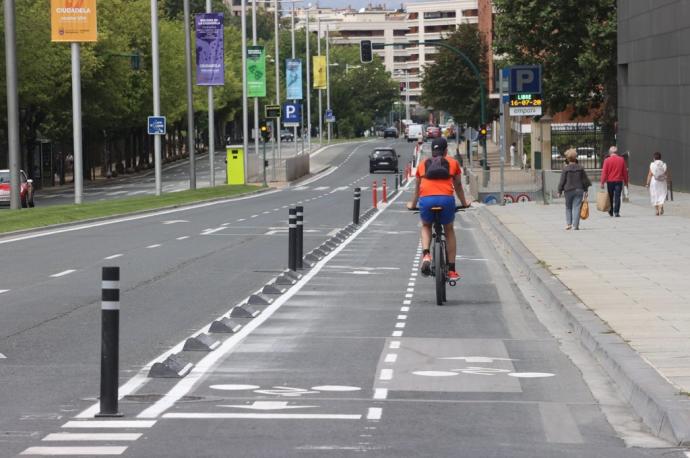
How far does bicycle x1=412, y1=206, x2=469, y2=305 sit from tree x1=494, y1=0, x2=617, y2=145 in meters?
59.0

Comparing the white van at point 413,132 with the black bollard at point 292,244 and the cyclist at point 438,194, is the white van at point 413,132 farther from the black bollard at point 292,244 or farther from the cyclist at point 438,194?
the cyclist at point 438,194

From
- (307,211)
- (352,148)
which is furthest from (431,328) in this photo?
(352,148)

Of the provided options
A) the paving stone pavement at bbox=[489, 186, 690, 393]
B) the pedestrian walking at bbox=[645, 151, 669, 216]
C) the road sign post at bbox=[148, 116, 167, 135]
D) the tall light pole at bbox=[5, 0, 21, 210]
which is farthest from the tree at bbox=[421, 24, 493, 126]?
the pedestrian walking at bbox=[645, 151, 669, 216]

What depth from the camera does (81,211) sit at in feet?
156

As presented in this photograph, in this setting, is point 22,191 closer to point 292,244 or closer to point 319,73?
point 292,244

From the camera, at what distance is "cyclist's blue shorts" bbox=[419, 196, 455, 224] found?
19.6 meters

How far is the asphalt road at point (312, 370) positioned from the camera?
31.4 feet

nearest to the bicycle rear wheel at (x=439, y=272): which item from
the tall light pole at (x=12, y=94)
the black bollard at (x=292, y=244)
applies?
the black bollard at (x=292, y=244)

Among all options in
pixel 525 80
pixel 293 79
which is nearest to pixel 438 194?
pixel 525 80

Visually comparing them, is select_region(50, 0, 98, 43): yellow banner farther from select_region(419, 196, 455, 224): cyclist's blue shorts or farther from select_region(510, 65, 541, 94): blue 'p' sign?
select_region(419, 196, 455, 224): cyclist's blue shorts

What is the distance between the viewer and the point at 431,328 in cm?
1659

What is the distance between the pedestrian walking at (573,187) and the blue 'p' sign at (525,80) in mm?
7813

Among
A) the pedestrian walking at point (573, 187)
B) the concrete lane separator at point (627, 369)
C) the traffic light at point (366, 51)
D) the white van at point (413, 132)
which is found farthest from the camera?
the white van at point (413, 132)

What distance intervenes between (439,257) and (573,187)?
16.2 m
